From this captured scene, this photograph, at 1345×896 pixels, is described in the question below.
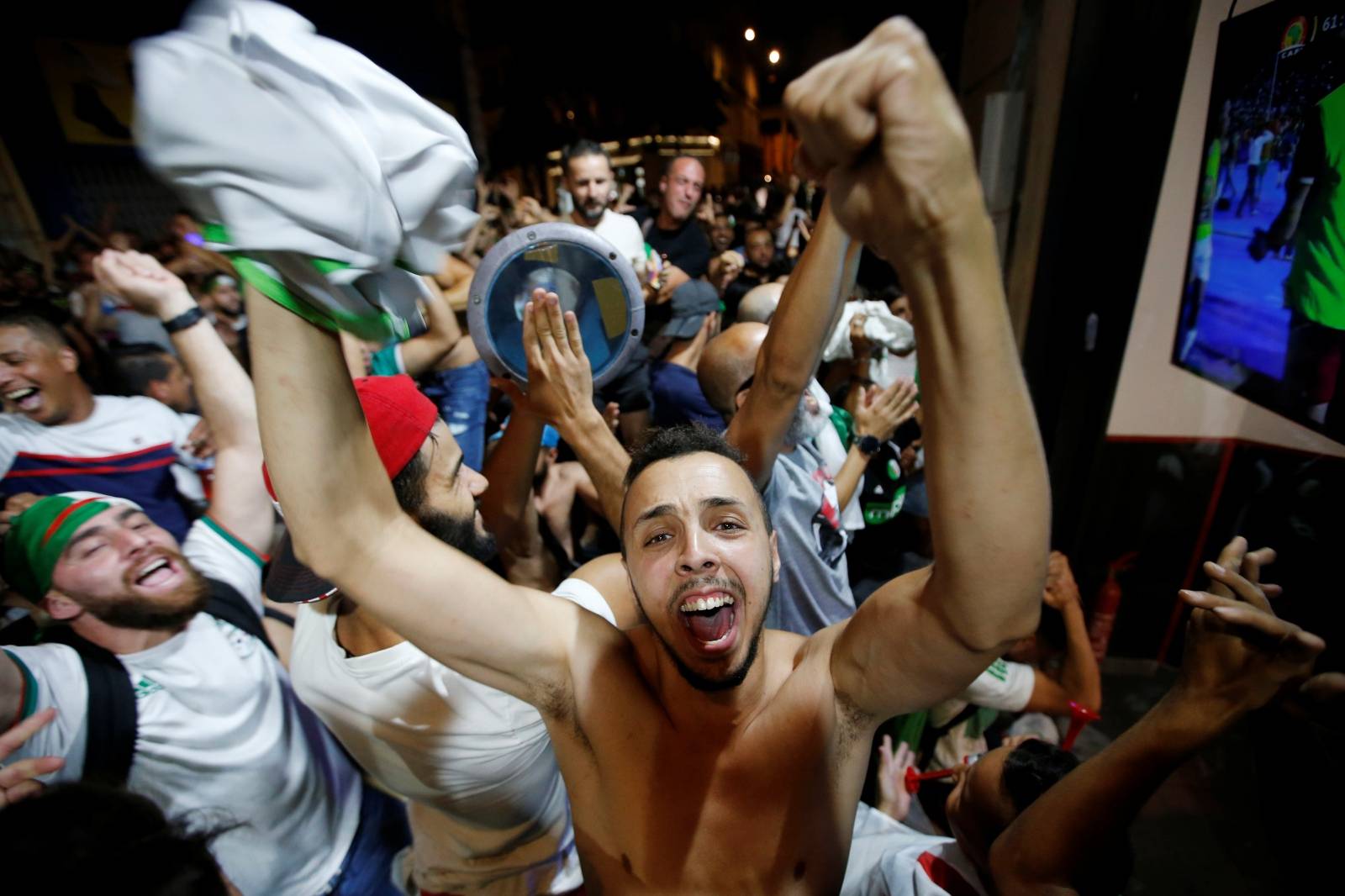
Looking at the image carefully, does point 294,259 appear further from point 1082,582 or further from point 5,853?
point 1082,582

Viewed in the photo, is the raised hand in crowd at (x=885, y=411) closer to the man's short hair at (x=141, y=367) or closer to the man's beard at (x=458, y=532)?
the man's beard at (x=458, y=532)

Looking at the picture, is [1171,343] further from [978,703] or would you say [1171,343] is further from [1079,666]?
[978,703]

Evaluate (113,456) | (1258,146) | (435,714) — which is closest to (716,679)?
(435,714)

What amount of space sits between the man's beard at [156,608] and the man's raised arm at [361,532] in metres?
1.08

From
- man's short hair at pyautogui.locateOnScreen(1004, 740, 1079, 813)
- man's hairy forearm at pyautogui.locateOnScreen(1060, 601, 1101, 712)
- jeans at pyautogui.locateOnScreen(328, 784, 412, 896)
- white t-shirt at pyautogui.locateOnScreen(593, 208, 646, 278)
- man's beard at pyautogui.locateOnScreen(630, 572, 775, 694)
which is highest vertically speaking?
white t-shirt at pyautogui.locateOnScreen(593, 208, 646, 278)

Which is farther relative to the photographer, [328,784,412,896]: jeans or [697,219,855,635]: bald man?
[328,784,412,896]: jeans

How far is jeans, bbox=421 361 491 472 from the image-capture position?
318cm

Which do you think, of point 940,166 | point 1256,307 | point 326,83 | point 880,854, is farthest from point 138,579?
point 1256,307

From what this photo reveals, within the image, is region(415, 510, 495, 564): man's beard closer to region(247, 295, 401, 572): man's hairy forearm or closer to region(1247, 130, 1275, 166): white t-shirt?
region(247, 295, 401, 572): man's hairy forearm

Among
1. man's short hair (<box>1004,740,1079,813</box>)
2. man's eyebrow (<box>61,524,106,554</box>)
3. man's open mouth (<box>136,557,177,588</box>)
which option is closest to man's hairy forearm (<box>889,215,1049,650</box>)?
man's short hair (<box>1004,740,1079,813</box>)

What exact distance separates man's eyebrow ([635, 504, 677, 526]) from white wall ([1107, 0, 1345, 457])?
76.5 inches

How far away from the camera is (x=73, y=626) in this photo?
4.99ft

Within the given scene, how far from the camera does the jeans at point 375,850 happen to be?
73.1 inches

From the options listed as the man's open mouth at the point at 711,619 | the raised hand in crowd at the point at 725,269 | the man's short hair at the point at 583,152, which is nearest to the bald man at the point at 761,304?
the man's short hair at the point at 583,152
